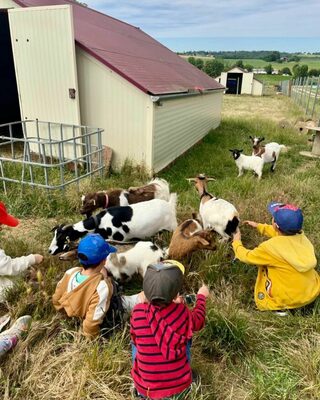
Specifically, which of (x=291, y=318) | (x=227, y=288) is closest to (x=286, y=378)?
(x=291, y=318)

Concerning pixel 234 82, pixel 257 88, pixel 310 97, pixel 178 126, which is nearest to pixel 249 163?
pixel 178 126

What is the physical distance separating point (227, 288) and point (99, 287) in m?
1.62

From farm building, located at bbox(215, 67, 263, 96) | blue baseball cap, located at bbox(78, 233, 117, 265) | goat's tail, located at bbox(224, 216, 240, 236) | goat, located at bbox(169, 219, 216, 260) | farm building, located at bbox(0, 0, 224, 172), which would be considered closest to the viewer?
blue baseball cap, located at bbox(78, 233, 117, 265)

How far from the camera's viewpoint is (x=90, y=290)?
3129mm

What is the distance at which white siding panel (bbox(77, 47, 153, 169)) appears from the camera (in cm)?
816

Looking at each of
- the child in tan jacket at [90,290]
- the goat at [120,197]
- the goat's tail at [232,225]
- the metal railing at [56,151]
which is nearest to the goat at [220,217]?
the goat's tail at [232,225]

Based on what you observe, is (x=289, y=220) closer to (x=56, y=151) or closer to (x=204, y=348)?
(x=204, y=348)

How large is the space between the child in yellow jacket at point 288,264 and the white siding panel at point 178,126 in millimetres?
5384

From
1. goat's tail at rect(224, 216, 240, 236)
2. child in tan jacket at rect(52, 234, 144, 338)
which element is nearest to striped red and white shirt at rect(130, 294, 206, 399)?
child in tan jacket at rect(52, 234, 144, 338)

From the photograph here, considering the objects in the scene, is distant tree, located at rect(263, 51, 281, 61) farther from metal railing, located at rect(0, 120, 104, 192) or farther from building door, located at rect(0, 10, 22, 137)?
metal railing, located at rect(0, 120, 104, 192)

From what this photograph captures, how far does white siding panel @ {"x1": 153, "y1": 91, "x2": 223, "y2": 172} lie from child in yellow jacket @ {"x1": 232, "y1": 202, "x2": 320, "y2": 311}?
5.38 meters

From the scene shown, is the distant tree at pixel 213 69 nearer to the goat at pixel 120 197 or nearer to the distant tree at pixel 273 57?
the goat at pixel 120 197

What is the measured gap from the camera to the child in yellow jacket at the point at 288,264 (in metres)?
3.49

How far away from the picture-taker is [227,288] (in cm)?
405
